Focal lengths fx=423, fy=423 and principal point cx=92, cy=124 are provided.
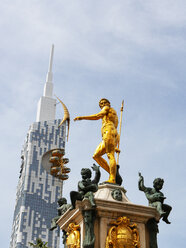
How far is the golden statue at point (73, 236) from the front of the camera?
1307 cm

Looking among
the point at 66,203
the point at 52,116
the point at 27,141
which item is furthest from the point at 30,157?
the point at 66,203

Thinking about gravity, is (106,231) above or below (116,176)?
below

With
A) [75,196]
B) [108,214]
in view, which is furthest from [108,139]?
[108,214]

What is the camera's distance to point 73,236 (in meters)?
13.3

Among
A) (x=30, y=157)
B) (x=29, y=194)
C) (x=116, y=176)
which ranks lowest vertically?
(x=116, y=176)

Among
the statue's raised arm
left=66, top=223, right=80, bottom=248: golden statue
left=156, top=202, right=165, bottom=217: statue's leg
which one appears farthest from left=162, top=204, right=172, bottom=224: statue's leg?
left=66, top=223, right=80, bottom=248: golden statue

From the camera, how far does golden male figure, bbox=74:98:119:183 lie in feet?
49.3

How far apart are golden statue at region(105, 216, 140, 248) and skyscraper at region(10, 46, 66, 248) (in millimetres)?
84736

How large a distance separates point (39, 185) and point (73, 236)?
91.9 m

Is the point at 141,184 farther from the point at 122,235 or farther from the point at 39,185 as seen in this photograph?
the point at 39,185

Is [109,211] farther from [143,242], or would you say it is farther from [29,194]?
[29,194]

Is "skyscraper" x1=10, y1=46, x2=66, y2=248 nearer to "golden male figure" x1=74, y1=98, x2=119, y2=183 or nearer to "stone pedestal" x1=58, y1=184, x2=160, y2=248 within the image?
"golden male figure" x1=74, y1=98, x2=119, y2=183

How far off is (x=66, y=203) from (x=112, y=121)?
3.45 meters

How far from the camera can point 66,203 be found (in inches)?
607
